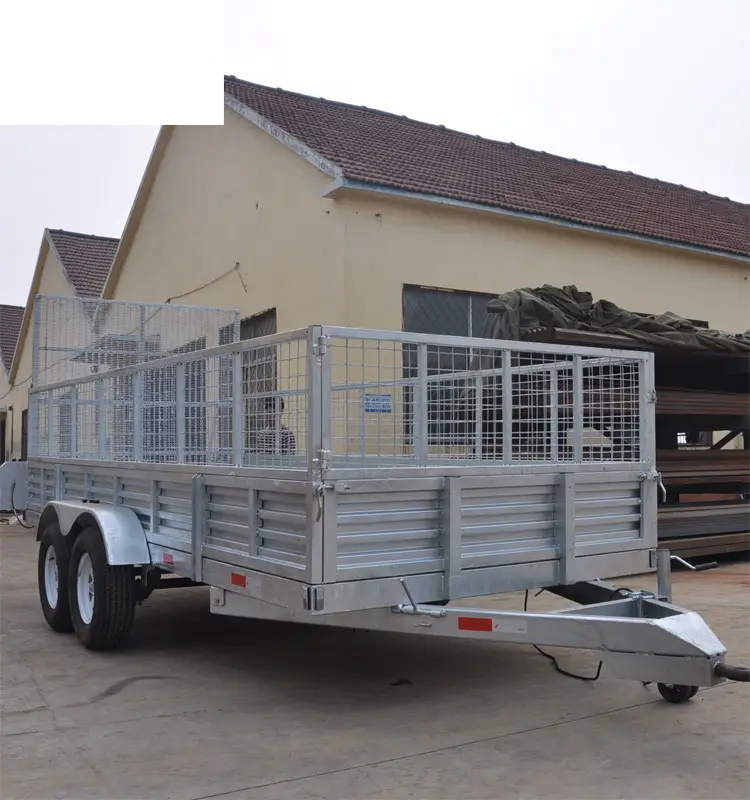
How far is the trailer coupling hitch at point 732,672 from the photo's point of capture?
11.9ft

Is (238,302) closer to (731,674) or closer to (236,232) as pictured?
(236,232)

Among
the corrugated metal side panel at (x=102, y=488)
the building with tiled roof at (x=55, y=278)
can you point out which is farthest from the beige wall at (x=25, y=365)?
the corrugated metal side panel at (x=102, y=488)

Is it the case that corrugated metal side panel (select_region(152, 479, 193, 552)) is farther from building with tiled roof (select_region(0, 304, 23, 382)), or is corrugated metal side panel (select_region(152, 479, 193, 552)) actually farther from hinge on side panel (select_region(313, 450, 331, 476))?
building with tiled roof (select_region(0, 304, 23, 382))

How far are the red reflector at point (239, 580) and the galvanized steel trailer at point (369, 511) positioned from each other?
0.01m

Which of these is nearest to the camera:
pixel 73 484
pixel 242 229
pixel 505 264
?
pixel 73 484

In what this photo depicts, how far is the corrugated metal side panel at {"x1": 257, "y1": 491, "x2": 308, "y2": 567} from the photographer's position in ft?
13.4

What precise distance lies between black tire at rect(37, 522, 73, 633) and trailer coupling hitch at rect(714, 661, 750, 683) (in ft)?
15.0

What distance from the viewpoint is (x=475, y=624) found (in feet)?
13.8

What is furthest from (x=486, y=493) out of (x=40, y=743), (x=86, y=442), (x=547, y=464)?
(x=86, y=442)

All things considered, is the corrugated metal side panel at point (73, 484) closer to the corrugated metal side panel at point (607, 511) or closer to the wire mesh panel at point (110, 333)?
the wire mesh panel at point (110, 333)

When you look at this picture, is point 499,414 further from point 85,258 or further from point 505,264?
point 85,258

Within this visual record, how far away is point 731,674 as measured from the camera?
3.66 meters

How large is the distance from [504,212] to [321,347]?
8.76 meters

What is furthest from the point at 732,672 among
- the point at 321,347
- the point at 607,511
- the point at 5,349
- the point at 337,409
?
the point at 5,349
